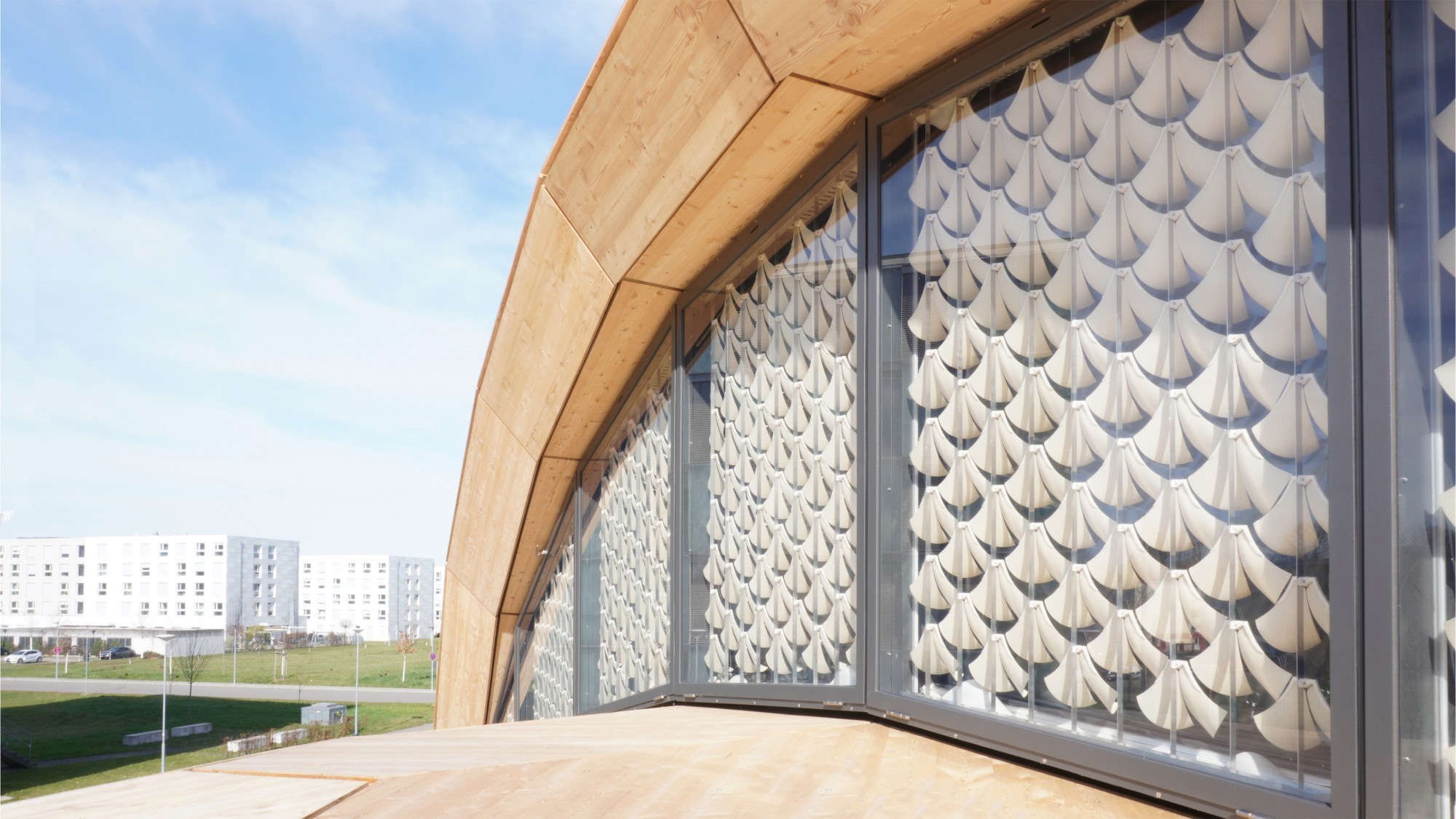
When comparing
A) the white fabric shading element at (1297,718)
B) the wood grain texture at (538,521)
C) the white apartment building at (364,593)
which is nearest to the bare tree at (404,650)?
the white apartment building at (364,593)

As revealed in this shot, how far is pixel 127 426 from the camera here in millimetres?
78562

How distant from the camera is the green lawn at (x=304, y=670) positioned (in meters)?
59.7

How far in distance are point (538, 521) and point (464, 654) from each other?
3941mm

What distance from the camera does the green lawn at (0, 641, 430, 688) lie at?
5969cm

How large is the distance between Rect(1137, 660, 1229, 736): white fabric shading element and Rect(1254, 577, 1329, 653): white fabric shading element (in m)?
0.35

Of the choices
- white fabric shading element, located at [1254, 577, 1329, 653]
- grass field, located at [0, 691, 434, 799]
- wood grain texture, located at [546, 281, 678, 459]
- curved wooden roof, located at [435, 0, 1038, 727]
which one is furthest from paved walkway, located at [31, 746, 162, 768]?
white fabric shading element, located at [1254, 577, 1329, 653]

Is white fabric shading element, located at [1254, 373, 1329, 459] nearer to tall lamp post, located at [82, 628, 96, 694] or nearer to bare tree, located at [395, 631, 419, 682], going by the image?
tall lamp post, located at [82, 628, 96, 694]

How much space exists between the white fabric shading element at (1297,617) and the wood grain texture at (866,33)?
277 cm

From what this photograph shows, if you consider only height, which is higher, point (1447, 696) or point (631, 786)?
point (1447, 696)

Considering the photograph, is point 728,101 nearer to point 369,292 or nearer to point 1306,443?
point 1306,443

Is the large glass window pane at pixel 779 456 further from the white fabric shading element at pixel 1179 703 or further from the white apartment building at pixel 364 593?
the white apartment building at pixel 364 593

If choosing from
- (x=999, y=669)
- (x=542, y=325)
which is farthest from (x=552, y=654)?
(x=999, y=669)

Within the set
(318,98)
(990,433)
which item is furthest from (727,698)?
(318,98)

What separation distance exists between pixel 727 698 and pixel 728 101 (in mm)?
4167
